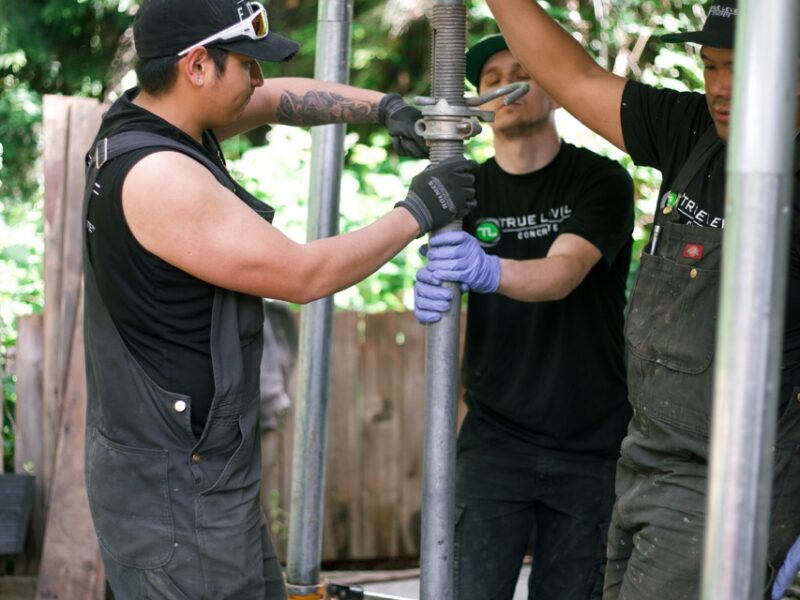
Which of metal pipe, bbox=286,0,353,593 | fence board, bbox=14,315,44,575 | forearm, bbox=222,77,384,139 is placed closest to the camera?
forearm, bbox=222,77,384,139

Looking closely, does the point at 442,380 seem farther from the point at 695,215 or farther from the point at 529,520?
the point at 529,520

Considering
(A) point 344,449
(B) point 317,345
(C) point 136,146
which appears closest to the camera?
(C) point 136,146

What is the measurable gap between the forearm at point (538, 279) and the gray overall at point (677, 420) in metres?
0.35

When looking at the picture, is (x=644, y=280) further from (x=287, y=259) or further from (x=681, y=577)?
(x=287, y=259)

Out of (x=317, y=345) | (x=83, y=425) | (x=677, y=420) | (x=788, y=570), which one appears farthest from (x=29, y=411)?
(x=788, y=570)

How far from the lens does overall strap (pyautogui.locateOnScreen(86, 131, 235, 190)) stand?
8.04ft

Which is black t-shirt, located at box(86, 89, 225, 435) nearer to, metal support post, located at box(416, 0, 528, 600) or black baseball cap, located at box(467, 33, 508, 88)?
metal support post, located at box(416, 0, 528, 600)

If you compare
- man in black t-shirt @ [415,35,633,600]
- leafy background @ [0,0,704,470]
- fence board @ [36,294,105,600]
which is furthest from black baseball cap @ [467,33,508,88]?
leafy background @ [0,0,704,470]

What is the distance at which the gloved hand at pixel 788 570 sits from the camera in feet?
8.23

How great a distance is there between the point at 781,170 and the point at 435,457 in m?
1.22

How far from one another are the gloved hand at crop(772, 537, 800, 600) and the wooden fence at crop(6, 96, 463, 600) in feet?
8.54

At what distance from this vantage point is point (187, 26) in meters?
2.50

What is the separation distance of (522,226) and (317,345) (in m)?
0.73

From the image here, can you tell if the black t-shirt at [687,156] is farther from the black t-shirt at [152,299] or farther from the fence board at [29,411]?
the fence board at [29,411]
